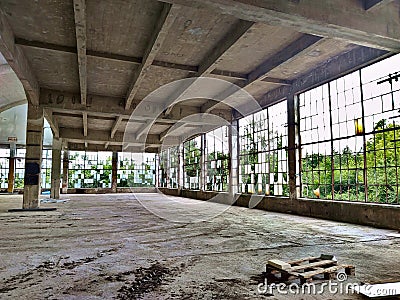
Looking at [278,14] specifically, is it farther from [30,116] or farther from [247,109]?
[30,116]

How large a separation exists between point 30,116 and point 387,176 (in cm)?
1211

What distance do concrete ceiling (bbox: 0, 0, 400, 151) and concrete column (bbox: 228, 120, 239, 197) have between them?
247 cm

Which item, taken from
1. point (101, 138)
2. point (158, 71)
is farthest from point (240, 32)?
point (101, 138)

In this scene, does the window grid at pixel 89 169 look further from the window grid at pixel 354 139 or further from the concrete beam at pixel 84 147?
the window grid at pixel 354 139

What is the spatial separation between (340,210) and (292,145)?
2.90 meters

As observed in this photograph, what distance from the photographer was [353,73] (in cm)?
889

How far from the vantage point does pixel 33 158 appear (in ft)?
38.2

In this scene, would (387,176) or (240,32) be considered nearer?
(240,32)

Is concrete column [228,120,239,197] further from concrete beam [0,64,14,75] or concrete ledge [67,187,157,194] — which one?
concrete ledge [67,187,157,194]

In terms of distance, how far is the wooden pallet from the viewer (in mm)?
3538

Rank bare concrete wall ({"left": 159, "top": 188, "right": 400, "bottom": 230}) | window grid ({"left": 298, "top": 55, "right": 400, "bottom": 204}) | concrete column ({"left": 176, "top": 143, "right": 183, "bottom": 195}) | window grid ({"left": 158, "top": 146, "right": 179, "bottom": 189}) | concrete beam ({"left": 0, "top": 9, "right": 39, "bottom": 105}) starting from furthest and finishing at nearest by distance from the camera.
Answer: window grid ({"left": 158, "top": 146, "right": 179, "bottom": 189}) → concrete column ({"left": 176, "top": 143, "right": 183, "bottom": 195}) → window grid ({"left": 298, "top": 55, "right": 400, "bottom": 204}) → bare concrete wall ({"left": 159, "top": 188, "right": 400, "bottom": 230}) → concrete beam ({"left": 0, "top": 9, "right": 39, "bottom": 105})

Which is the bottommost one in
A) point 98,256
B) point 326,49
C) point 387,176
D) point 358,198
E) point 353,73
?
point 98,256

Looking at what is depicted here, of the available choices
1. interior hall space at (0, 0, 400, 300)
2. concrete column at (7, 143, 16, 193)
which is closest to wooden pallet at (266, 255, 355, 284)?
interior hall space at (0, 0, 400, 300)

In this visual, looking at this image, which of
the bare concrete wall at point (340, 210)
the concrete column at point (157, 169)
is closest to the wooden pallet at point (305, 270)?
the bare concrete wall at point (340, 210)
